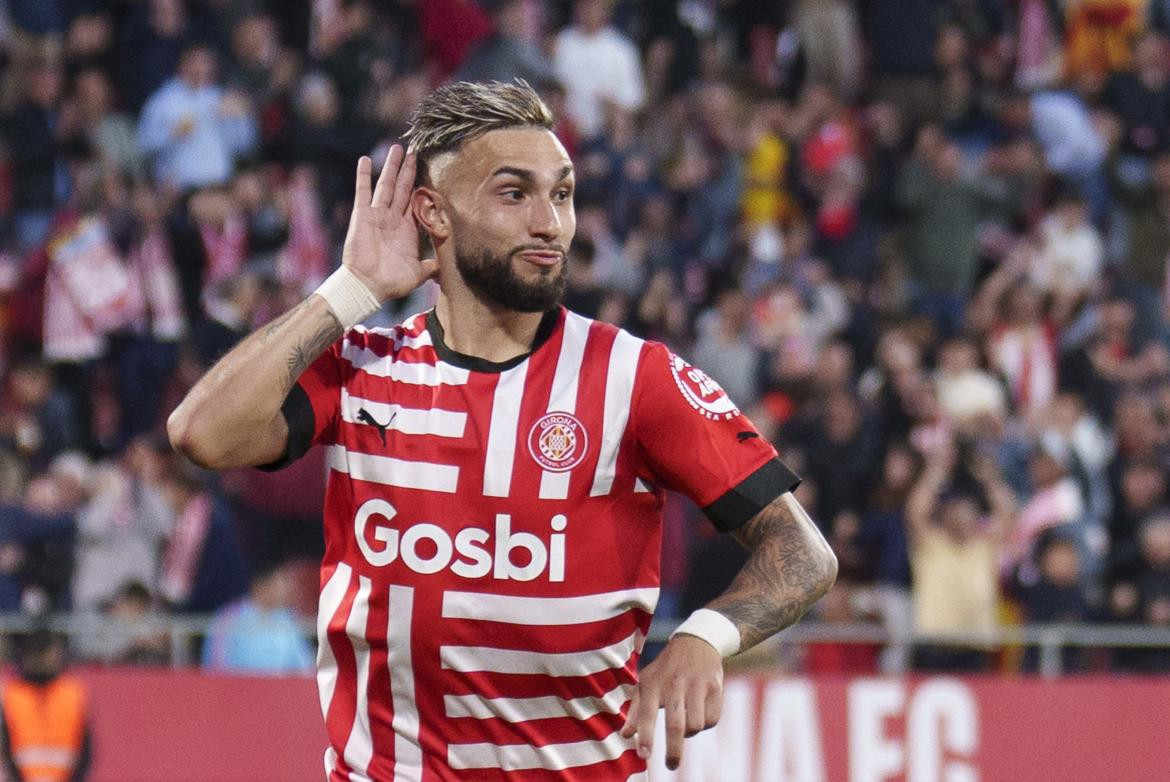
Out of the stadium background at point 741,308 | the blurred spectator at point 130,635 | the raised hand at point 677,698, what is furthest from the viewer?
the blurred spectator at point 130,635

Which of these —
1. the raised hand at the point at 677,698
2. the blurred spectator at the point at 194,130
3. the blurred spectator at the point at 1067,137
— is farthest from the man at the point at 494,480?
the blurred spectator at the point at 1067,137

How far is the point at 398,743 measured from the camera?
14.5ft

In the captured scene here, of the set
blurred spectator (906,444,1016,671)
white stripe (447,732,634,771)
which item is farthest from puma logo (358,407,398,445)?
blurred spectator (906,444,1016,671)

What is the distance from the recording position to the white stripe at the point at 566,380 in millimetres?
4430

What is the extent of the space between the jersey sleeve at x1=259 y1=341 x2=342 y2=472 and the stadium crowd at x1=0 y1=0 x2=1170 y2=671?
21.2ft

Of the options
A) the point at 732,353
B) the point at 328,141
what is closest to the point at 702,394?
the point at 732,353

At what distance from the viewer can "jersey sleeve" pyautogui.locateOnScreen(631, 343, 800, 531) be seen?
4.43m

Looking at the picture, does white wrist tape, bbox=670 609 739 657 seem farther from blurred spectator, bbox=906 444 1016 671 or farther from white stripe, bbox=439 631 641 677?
blurred spectator, bbox=906 444 1016 671

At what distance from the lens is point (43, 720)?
35.1 feet

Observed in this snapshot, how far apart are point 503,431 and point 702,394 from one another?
43cm

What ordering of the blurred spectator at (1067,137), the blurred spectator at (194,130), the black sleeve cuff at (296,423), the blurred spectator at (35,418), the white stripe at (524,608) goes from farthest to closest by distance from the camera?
the blurred spectator at (1067,137) → the blurred spectator at (194,130) → the blurred spectator at (35,418) → the black sleeve cuff at (296,423) → the white stripe at (524,608)

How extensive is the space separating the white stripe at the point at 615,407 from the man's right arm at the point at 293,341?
48cm

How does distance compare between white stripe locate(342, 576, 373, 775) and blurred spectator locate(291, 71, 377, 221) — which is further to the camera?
blurred spectator locate(291, 71, 377, 221)

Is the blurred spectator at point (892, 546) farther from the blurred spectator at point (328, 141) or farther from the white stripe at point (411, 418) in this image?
the white stripe at point (411, 418)
